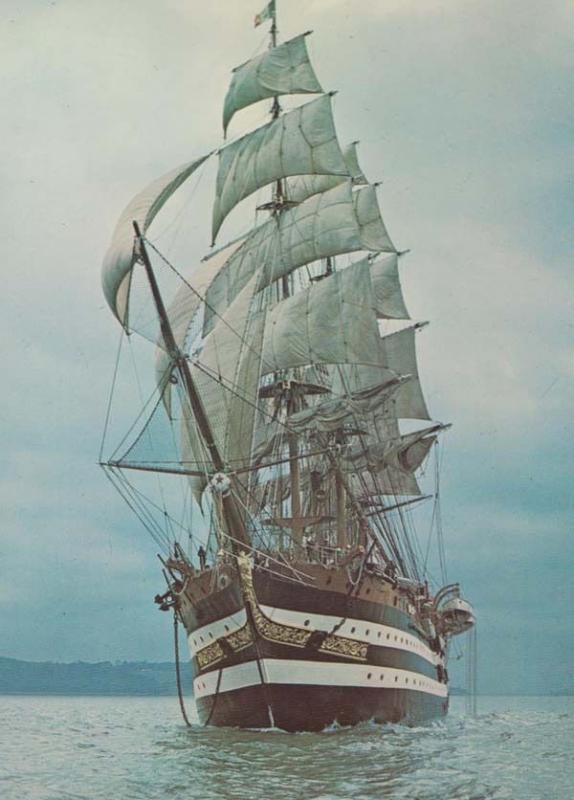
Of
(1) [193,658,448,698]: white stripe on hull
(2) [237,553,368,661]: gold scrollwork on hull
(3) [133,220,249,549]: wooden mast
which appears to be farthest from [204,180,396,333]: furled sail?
(2) [237,553,368,661]: gold scrollwork on hull

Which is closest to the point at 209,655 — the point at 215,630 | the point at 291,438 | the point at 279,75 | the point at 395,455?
the point at 215,630

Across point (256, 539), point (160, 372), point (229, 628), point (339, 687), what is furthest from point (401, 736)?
point (160, 372)

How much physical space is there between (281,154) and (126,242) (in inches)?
636

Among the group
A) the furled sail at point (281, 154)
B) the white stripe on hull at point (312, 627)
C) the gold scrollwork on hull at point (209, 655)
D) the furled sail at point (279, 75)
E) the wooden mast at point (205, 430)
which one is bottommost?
the gold scrollwork on hull at point (209, 655)

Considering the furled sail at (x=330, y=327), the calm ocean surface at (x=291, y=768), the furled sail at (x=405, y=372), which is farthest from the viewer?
the furled sail at (x=405, y=372)

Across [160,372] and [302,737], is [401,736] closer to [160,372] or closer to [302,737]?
[302,737]

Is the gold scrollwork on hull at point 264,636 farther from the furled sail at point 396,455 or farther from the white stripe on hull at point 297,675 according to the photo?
the furled sail at point 396,455

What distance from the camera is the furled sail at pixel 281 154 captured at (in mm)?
47344

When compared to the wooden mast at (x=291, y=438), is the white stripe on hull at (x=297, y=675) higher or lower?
lower

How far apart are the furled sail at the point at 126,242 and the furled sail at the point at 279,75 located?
1450 centimetres

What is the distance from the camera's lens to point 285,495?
51.2 m

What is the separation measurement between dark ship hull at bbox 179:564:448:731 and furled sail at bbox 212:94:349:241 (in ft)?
67.6

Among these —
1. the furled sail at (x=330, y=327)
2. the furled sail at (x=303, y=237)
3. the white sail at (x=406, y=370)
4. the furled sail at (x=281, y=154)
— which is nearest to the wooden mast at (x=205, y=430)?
the furled sail at (x=330, y=327)

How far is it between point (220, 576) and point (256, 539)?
16.5ft
